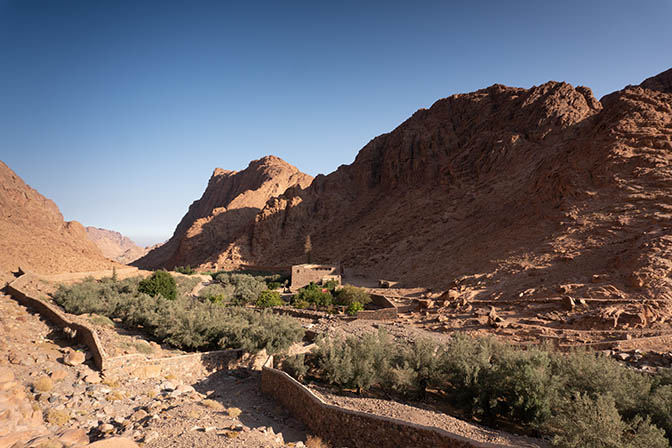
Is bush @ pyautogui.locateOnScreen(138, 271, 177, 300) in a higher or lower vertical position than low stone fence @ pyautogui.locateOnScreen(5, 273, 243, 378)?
higher

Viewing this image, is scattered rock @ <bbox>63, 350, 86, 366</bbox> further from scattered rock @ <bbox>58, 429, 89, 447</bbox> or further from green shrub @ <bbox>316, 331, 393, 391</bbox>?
green shrub @ <bbox>316, 331, 393, 391</bbox>

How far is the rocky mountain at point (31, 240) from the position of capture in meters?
28.9

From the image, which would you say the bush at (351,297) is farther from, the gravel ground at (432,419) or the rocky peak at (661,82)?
the rocky peak at (661,82)

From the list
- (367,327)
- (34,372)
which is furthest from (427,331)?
(34,372)

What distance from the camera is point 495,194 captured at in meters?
37.5

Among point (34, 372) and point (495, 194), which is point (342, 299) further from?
point (495, 194)

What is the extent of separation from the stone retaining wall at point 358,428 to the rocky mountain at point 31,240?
2365 centimetres

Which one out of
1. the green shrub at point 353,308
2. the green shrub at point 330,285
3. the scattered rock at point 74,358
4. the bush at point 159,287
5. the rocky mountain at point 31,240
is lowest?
the green shrub at point 353,308

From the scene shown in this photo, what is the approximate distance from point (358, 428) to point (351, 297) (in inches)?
664

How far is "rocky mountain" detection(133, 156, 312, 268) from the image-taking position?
195 feet

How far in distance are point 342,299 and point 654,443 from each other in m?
19.4

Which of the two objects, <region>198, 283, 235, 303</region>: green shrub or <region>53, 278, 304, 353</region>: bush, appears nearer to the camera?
<region>53, 278, 304, 353</region>: bush

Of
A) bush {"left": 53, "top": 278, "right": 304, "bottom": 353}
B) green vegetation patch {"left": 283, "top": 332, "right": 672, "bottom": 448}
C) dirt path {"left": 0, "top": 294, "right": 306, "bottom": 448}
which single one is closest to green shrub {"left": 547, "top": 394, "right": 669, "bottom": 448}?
green vegetation patch {"left": 283, "top": 332, "right": 672, "bottom": 448}

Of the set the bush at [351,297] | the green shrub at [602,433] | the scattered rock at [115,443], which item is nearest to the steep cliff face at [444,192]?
the bush at [351,297]
